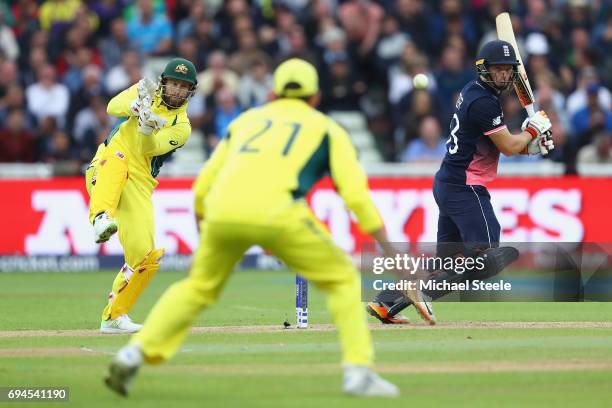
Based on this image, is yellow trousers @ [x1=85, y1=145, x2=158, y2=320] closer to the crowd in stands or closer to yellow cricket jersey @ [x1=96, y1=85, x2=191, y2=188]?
yellow cricket jersey @ [x1=96, y1=85, x2=191, y2=188]

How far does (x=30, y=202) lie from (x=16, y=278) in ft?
4.40

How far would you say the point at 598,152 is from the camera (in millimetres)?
21422

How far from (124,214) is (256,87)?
10109 mm

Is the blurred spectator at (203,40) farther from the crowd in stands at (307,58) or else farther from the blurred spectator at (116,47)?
the blurred spectator at (116,47)

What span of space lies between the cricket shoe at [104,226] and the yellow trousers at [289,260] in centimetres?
368

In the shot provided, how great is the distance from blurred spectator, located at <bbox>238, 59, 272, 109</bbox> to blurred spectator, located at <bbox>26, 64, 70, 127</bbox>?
120 inches

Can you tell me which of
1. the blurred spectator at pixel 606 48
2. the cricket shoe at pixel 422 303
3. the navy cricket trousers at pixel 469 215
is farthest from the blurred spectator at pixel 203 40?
the cricket shoe at pixel 422 303

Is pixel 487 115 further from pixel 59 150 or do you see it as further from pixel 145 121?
pixel 59 150

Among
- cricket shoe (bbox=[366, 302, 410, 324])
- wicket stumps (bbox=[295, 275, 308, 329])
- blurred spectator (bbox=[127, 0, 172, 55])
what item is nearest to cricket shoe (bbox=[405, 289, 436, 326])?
cricket shoe (bbox=[366, 302, 410, 324])

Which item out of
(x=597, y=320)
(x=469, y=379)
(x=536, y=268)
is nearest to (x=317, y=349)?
(x=469, y=379)

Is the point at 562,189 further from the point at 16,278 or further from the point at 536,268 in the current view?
the point at 16,278

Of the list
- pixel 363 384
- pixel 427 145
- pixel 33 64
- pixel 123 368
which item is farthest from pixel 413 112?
pixel 123 368

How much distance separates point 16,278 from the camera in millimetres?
19438

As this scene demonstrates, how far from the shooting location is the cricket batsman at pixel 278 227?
850 centimetres
